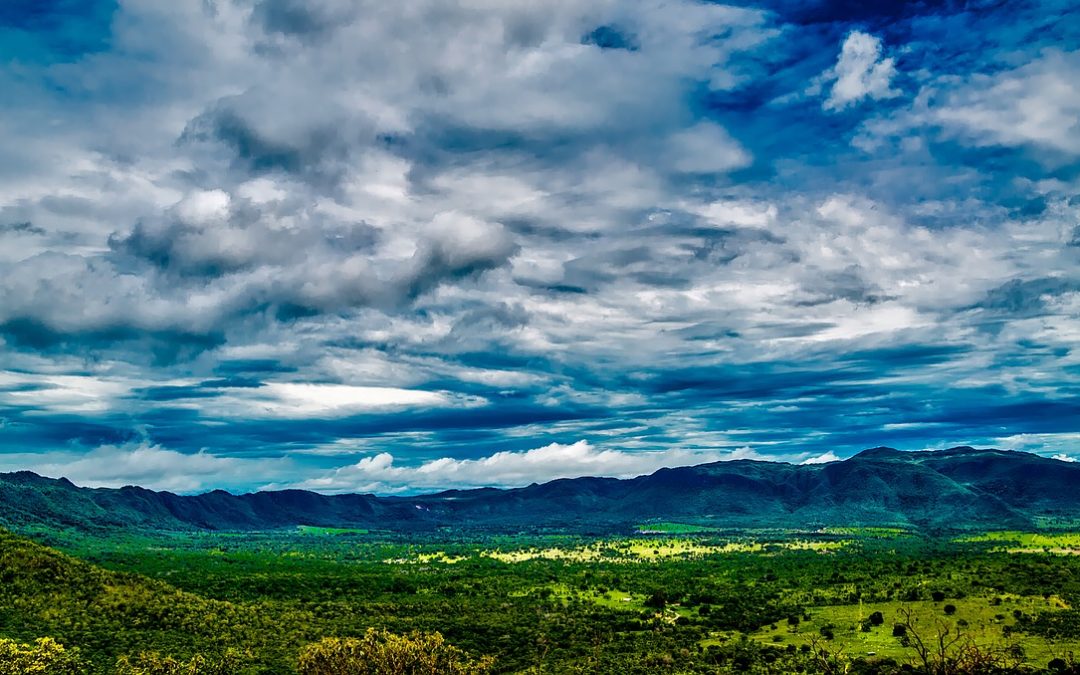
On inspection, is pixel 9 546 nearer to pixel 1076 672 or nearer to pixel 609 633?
pixel 609 633

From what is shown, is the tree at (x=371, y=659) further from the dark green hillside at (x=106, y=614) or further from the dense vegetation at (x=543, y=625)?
the dark green hillside at (x=106, y=614)

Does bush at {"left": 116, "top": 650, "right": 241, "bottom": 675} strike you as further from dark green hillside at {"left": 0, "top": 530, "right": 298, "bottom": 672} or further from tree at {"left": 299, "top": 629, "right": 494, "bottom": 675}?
tree at {"left": 299, "top": 629, "right": 494, "bottom": 675}

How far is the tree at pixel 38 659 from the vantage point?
87125mm

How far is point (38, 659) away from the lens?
90.6 metres

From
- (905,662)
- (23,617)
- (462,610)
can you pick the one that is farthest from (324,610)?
(905,662)

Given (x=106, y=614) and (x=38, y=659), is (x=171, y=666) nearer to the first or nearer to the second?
(x=38, y=659)

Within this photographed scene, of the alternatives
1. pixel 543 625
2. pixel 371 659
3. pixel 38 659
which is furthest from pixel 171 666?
pixel 543 625

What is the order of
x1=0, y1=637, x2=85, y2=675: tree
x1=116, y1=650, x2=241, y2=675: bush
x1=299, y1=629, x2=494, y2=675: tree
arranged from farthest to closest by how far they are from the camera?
x1=116, y1=650, x2=241, y2=675: bush → x1=299, y1=629, x2=494, y2=675: tree → x1=0, y1=637, x2=85, y2=675: tree

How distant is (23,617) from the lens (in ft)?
382

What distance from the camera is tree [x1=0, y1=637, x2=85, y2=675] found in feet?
286

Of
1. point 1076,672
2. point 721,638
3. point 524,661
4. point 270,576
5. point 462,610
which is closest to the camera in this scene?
point 1076,672

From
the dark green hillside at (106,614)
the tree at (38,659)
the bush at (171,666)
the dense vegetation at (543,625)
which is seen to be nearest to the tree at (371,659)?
the dense vegetation at (543,625)

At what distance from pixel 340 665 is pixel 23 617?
55866mm

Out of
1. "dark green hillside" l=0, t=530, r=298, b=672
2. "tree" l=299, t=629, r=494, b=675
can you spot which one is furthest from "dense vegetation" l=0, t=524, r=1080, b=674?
"dark green hillside" l=0, t=530, r=298, b=672
